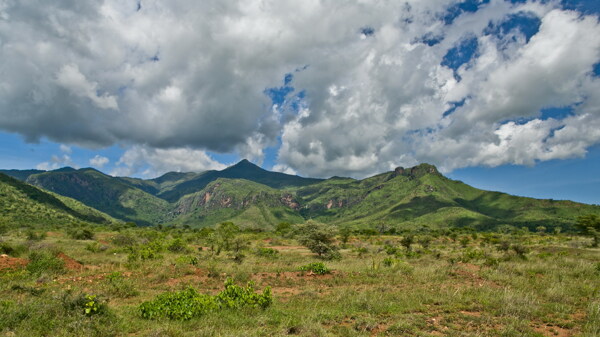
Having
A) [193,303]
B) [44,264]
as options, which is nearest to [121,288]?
[193,303]

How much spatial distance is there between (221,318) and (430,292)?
9.96m

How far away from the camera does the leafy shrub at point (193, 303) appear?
965cm

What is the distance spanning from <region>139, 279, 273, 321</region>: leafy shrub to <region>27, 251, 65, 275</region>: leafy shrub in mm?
11517

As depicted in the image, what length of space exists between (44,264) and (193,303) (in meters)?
13.6

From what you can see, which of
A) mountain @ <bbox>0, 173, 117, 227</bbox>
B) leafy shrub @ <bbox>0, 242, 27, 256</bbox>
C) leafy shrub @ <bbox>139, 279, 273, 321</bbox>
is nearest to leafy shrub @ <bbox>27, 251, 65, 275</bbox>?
leafy shrub @ <bbox>0, 242, 27, 256</bbox>

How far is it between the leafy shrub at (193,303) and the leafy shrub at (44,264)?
1152 cm

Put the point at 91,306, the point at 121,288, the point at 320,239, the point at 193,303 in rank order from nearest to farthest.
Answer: the point at 91,306 → the point at 193,303 → the point at 121,288 → the point at 320,239

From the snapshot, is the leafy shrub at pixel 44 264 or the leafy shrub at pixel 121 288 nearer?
the leafy shrub at pixel 121 288

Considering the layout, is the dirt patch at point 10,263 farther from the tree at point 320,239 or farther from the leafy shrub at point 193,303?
the tree at point 320,239

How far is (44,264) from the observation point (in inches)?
664

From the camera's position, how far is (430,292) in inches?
530

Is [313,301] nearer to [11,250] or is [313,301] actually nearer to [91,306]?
[91,306]

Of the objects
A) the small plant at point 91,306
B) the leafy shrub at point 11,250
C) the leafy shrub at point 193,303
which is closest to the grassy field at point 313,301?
the small plant at point 91,306

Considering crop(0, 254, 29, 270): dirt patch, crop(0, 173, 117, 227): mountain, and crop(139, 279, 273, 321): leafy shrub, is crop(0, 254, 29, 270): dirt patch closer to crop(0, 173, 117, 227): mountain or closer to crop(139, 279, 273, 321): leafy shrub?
crop(139, 279, 273, 321): leafy shrub
